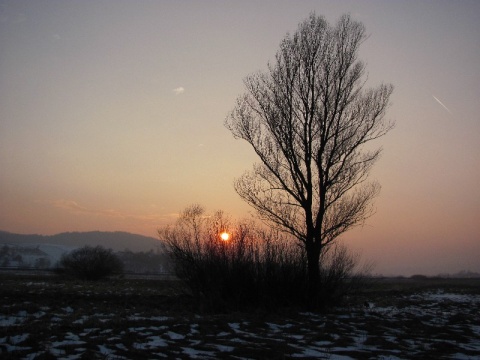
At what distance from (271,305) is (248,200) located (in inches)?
157

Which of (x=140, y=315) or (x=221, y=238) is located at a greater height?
(x=221, y=238)

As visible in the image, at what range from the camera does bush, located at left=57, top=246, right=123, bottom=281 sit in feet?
119

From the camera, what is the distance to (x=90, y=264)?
36469mm

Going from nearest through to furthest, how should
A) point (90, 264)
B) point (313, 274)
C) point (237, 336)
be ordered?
point (237, 336) < point (313, 274) < point (90, 264)

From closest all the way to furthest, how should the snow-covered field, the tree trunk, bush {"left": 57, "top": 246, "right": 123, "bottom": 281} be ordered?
the snow-covered field → the tree trunk → bush {"left": 57, "top": 246, "right": 123, "bottom": 281}

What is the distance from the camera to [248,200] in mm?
15148

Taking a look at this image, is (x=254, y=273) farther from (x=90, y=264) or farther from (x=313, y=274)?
(x=90, y=264)

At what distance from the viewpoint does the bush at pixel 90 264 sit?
119ft

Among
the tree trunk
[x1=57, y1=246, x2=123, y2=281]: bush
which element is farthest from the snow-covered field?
[x1=57, y1=246, x2=123, y2=281]: bush

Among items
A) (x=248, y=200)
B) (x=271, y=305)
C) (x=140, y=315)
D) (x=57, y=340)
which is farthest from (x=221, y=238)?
(x=57, y=340)

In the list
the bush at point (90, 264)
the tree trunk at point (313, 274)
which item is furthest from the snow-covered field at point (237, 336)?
the bush at point (90, 264)

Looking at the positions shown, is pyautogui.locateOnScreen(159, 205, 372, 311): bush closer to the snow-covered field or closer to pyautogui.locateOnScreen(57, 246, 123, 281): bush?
the snow-covered field

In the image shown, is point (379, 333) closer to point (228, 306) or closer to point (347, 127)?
point (228, 306)

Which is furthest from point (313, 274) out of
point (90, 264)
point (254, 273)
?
point (90, 264)
